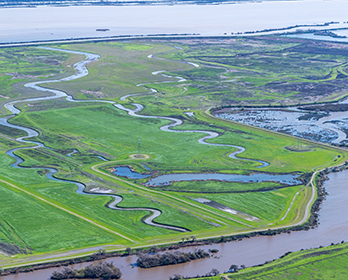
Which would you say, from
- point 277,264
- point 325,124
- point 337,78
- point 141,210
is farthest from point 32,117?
point 337,78

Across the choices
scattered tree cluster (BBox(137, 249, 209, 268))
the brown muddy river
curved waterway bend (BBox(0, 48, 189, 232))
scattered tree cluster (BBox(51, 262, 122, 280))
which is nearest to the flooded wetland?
the brown muddy river

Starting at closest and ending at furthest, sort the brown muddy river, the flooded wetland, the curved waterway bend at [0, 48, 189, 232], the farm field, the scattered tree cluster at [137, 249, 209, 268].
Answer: the brown muddy river
the scattered tree cluster at [137, 249, 209, 268]
the flooded wetland
the farm field
the curved waterway bend at [0, 48, 189, 232]

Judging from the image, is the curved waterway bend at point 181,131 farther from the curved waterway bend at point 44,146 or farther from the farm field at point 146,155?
the curved waterway bend at point 44,146

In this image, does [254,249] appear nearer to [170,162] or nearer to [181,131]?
[170,162]

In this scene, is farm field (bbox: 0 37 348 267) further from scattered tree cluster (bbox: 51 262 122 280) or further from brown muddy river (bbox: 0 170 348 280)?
scattered tree cluster (bbox: 51 262 122 280)

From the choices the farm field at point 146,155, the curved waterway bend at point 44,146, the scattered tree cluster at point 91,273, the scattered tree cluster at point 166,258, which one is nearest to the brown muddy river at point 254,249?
the scattered tree cluster at point 166,258

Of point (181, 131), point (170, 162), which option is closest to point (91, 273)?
point (170, 162)
